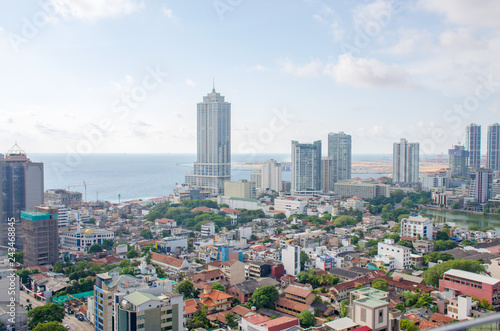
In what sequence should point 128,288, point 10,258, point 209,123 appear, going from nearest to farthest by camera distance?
point 128,288 → point 10,258 → point 209,123

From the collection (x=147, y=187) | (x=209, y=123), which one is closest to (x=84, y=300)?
(x=209, y=123)

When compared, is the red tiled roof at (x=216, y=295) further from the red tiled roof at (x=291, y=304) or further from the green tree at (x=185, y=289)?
the red tiled roof at (x=291, y=304)

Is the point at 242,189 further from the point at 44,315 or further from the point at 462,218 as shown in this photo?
the point at 44,315

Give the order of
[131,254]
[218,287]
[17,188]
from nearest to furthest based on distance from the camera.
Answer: [218,287] → [131,254] → [17,188]

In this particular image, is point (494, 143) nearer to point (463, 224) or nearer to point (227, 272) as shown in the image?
point (463, 224)

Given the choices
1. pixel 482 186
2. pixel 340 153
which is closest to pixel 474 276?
pixel 482 186

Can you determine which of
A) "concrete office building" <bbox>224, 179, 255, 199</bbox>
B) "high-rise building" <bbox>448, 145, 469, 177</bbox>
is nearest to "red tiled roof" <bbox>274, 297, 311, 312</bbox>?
"concrete office building" <bbox>224, 179, 255, 199</bbox>
